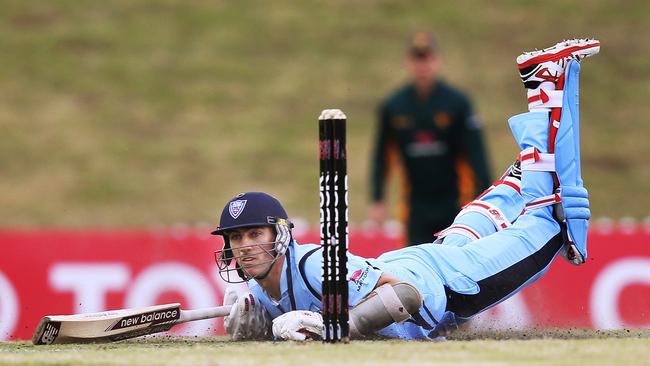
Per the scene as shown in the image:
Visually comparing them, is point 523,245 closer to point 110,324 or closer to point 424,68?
point 110,324

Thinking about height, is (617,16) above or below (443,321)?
above

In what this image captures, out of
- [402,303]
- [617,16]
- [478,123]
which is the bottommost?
[402,303]

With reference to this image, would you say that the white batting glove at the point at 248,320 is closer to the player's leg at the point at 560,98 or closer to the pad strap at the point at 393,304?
the pad strap at the point at 393,304

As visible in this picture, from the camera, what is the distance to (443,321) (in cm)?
627

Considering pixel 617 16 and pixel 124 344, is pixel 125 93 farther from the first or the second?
pixel 124 344

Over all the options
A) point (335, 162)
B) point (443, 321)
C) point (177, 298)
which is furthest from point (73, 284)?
point (335, 162)

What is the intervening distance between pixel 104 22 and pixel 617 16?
895cm

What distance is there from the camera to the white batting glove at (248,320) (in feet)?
19.8

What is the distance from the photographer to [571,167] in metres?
6.44

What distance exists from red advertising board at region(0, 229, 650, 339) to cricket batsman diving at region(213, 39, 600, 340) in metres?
2.86

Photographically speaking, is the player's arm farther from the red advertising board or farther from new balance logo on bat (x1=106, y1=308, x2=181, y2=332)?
the red advertising board

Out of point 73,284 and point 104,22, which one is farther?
point 104,22

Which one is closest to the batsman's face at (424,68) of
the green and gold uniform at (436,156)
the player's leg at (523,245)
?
the green and gold uniform at (436,156)

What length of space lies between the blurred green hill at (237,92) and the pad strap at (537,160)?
9.75 metres
